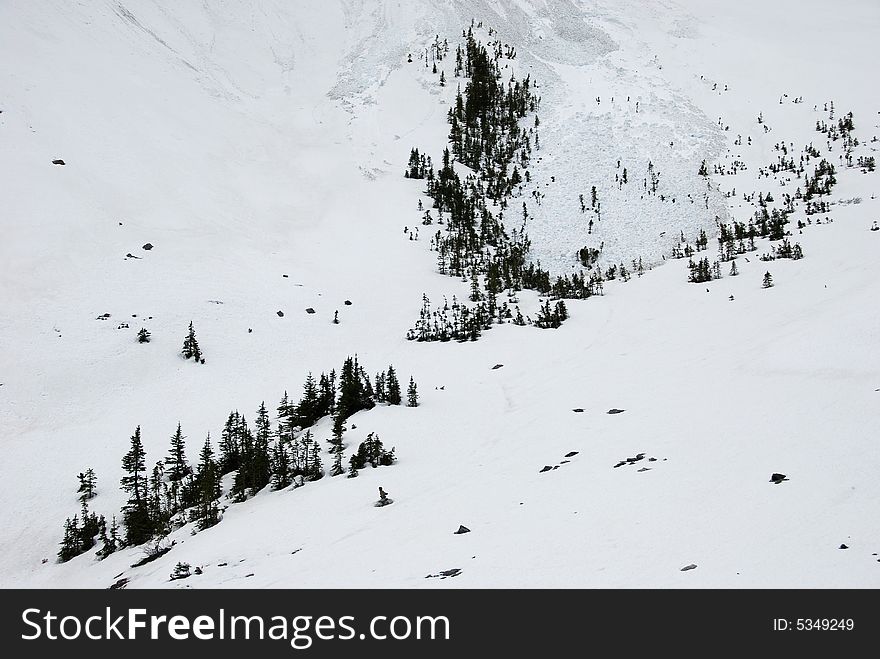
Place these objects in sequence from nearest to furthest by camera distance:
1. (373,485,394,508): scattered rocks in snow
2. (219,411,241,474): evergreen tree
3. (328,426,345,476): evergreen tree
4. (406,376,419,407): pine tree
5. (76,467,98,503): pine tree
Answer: (373,485,394,508): scattered rocks in snow < (328,426,345,476): evergreen tree < (76,467,98,503): pine tree < (219,411,241,474): evergreen tree < (406,376,419,407): pine tree

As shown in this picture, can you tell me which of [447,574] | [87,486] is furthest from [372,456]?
[87,486]

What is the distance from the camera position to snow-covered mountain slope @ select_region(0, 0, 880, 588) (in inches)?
358

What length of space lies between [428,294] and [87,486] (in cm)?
2345

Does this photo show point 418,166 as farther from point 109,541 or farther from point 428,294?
point 109,541

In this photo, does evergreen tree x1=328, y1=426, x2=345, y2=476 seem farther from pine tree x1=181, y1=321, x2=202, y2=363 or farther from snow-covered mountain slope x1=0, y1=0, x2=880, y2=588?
pine tree x1=181, y1=321, x2=202, y2=363

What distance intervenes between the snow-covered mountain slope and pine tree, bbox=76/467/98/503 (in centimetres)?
38

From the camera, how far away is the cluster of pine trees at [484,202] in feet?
110

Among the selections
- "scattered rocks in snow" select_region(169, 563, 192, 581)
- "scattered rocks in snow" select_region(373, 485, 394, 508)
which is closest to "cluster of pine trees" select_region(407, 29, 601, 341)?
"scattered rocks in snow" select_region(373, 485, 394, 508)

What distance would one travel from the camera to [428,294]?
36656 mm

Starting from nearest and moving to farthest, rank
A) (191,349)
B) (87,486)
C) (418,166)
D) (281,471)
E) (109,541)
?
1. (109,541)
2. (281,471)
3. (87,486)
4. (191,349)
5. (418,166)

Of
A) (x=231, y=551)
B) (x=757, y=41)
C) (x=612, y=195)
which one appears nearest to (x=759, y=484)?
(x=231, y=551)

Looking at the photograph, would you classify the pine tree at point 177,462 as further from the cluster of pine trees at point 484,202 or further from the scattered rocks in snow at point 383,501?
the cluster of pine trees at point 484,202
